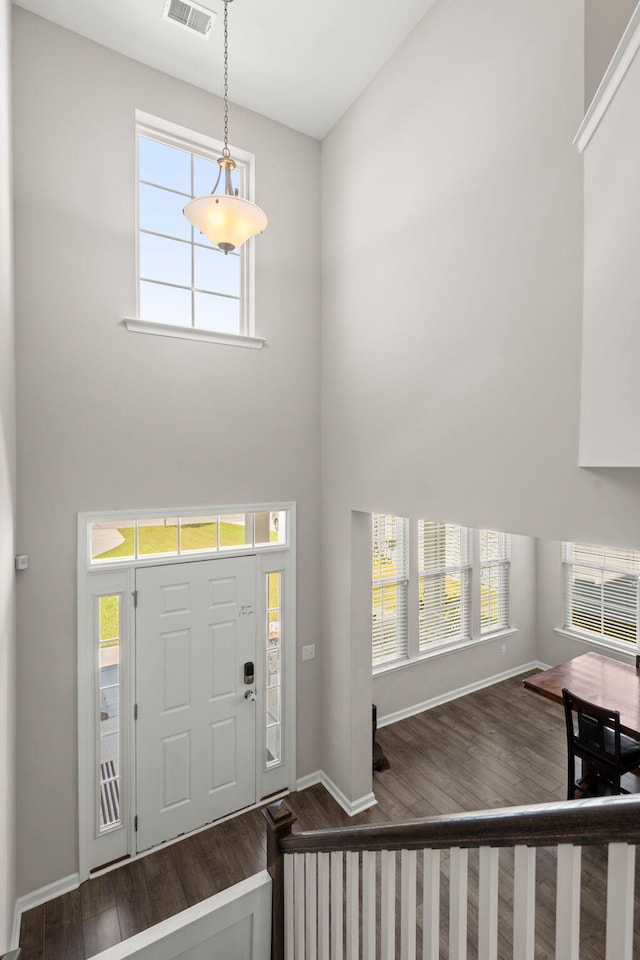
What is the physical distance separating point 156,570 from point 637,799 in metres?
3.31

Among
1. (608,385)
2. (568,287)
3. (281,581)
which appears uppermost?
(568,287)

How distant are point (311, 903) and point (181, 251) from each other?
414 cm

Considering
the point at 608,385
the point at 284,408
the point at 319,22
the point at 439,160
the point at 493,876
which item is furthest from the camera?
the point at 284,408

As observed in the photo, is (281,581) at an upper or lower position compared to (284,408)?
lower

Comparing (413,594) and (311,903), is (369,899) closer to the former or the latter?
(311,903)

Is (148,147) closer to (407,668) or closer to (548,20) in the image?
(548,20)

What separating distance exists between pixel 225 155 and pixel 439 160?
4.67ft

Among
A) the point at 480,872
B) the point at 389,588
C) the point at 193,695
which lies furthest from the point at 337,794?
the point at 480,872

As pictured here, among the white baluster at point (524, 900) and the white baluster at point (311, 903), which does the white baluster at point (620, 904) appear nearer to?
the white baluster at point (524, 900)

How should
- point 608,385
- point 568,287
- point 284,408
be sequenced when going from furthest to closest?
point 284,408
point 568,287
point 608,385

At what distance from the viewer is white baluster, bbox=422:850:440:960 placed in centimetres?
114

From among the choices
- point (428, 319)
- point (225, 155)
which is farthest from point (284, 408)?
point (225, 155)

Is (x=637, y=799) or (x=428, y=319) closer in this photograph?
(x=637, y=799)

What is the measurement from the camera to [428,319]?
312 centimetres
